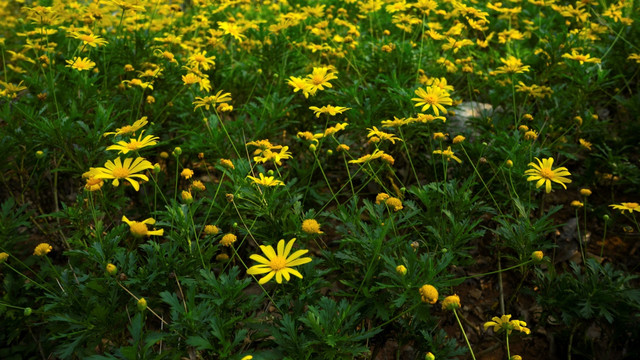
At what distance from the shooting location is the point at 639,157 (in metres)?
2.63

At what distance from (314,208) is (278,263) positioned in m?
1.10

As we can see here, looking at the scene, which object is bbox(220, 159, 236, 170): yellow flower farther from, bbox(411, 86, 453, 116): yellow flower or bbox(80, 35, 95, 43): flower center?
bbox(80, 35, 95, 43): flower center

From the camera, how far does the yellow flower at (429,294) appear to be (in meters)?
1.30

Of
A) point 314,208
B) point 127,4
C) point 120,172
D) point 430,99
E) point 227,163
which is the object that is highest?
point 127,4

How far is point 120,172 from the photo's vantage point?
1499mm

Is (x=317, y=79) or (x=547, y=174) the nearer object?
(x=547, y=174)

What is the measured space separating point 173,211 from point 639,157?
2.61 metres

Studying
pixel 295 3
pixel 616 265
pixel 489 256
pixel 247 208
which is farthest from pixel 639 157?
pixel 295 3

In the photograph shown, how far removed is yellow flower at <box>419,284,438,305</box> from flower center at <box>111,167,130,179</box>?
1.01 m

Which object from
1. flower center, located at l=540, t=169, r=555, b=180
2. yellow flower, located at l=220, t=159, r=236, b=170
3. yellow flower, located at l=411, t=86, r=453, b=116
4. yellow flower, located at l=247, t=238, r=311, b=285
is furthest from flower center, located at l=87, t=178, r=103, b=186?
flower center, located at l=540, t=169, r=555, b=180

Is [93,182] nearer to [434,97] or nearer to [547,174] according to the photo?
[434,97]

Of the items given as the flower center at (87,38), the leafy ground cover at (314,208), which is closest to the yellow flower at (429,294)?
the leafy ground cover at (314,208)

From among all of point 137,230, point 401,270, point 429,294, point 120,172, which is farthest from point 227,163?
point 429,294

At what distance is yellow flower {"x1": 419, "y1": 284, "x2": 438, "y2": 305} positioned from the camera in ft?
4.25
